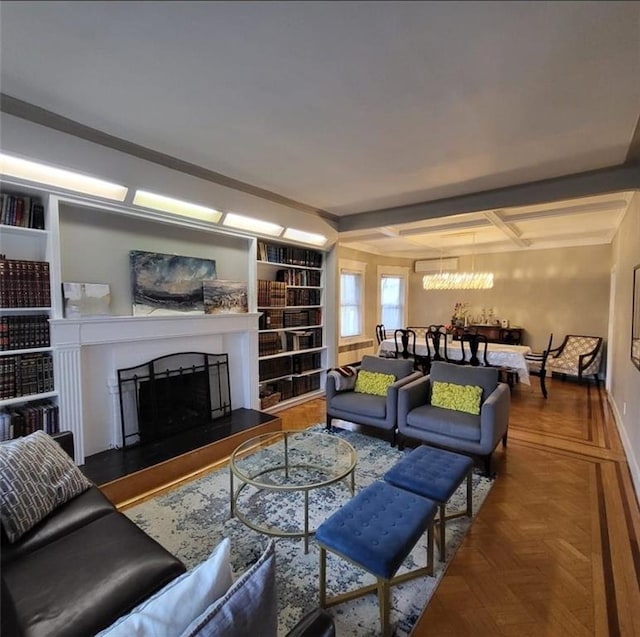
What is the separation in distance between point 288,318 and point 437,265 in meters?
4.60

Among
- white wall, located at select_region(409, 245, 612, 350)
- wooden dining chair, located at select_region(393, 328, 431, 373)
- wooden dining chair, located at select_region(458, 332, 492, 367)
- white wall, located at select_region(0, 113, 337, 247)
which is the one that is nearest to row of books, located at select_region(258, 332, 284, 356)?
white wall, located at select_region(0, 113, 337, 247)

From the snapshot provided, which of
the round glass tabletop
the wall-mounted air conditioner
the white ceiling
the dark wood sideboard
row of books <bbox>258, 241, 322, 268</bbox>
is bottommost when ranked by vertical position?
the round glass tabletop

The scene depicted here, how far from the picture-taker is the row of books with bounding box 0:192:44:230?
2.40m

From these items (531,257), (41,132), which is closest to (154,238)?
(41,132)

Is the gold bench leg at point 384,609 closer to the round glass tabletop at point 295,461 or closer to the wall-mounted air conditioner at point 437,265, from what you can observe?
the round glass tabletop at point 295,461

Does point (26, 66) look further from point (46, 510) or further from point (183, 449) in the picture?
point (183, 449)

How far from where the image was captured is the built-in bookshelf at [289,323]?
443cm

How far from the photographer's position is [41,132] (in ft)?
7.53

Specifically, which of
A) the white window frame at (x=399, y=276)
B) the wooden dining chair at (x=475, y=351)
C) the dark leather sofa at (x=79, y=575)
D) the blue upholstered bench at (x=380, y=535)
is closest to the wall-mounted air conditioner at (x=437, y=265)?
the white window frame at (x=399, y=276)

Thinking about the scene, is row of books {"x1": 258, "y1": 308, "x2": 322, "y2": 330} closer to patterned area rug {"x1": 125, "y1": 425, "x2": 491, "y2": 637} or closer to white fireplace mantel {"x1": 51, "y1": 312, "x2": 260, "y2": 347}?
white fireplace mantel {"x1": 51, "y1": 312, "x2": 260, "y2": 347}

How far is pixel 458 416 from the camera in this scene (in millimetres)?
3162

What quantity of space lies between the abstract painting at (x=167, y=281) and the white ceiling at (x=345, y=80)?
0.97m

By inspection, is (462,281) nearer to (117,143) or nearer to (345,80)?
(345,80)

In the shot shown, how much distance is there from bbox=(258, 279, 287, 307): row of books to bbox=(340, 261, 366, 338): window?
7.24ft
